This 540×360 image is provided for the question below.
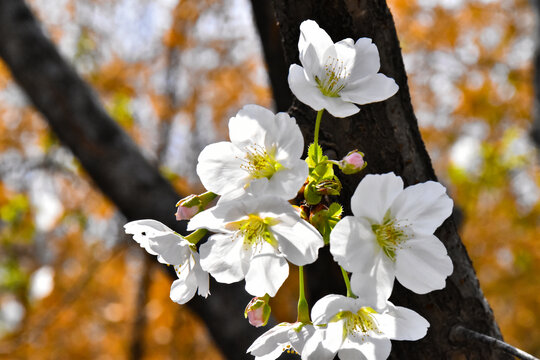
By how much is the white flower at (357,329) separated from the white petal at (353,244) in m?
0.06

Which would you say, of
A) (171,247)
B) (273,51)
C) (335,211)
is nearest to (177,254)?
(171,247)

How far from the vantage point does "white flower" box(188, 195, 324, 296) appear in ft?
1.67

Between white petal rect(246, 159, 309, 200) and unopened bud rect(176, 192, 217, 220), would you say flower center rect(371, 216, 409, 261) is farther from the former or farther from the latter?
unopened bud rect(176, 192, 217, 220)

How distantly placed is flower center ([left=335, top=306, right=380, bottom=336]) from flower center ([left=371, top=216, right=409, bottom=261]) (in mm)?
85

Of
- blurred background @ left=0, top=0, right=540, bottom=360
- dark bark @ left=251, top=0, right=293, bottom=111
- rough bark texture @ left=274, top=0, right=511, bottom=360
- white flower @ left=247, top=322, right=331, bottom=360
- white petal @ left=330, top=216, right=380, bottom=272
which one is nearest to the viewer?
white petal @ left=330, top=216, right=380, bottom=272

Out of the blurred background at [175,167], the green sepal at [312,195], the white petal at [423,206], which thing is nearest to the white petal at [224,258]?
the green sepal at [312,195]

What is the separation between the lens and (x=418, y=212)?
0.56 meters

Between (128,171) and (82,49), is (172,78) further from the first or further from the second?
(128,171)

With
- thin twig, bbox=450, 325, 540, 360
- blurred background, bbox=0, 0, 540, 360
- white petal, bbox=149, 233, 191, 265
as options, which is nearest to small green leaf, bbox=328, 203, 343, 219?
white petal, bbox=149, 233, 191, 265

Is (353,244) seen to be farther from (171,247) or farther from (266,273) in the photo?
(171,247)

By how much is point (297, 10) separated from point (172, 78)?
3652 millimetres

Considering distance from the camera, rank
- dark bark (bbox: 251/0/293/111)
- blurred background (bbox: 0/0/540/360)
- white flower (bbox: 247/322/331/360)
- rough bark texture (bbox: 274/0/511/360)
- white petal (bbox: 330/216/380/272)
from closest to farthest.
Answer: white petal (bbox: 330/216/380/272) < white flower (bbox: 247/322/331/360) < rough bark texture (bbox: 274/0/511/360) < dark bark (bbox: 251/0/293/111) < blurred background (bbox: 0/0/540/360)

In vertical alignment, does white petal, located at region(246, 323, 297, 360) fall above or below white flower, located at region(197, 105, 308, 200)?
below

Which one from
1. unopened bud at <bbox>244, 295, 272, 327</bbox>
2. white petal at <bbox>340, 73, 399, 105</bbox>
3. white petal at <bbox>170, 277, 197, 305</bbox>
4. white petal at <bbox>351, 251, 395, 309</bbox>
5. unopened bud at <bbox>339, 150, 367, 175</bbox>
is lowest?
unopened bud at <bbox>244, 295, 272, 327</bbox>
